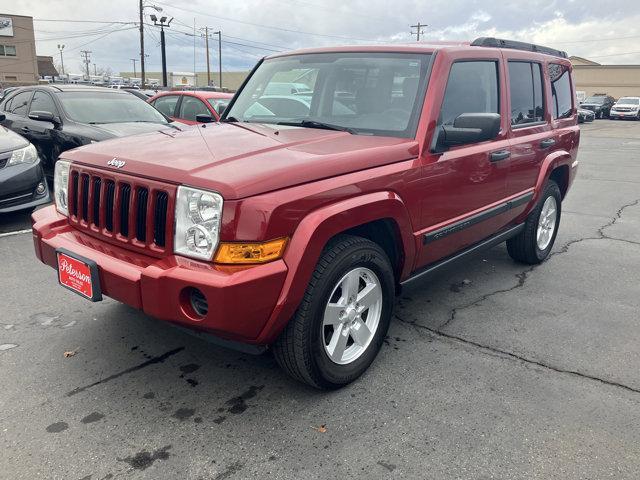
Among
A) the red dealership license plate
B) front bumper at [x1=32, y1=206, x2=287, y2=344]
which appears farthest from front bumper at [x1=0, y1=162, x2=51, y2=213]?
front bumper at [x1=32, y1=206, x2=287, y2=344]

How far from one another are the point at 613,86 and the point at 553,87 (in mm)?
63062

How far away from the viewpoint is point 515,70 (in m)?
4.20

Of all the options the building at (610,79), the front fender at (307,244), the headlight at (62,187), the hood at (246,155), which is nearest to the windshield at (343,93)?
the hood at (246,155)

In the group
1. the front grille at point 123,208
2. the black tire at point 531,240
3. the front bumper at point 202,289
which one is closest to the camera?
the front bumper at point 202,289

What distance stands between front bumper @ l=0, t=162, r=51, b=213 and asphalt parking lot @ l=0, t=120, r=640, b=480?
1.84m

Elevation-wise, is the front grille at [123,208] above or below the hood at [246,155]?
below

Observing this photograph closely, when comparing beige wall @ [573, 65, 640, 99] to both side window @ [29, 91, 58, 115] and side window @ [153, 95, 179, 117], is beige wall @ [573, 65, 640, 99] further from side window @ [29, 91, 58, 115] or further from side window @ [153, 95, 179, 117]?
side window @ [29, 91, 58, 115]

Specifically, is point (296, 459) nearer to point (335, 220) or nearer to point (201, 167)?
point (335, 220)

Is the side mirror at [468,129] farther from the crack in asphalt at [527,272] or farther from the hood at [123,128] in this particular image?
the hood at [123,128]

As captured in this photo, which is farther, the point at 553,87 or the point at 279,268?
the point at 553,87

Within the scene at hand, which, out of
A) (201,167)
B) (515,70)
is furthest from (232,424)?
(515,70)

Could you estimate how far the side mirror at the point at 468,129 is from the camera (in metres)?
3.06

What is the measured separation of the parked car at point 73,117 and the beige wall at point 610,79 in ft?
193

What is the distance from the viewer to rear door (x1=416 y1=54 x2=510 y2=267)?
3.28 m
